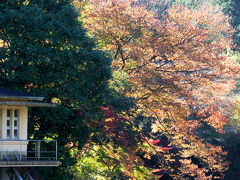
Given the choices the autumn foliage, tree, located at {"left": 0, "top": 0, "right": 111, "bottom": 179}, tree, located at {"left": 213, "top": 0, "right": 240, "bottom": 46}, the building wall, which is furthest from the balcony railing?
tree, located at {"left": 213, "top": 0, "right": 240, "bottom": 46}

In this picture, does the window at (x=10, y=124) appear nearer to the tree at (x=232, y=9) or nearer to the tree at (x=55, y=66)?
the tree at (x=55, y=66)

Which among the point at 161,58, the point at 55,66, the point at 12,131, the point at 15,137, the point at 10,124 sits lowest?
the point at 15,137

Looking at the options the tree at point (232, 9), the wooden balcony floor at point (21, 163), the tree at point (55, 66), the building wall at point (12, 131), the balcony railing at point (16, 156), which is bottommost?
the wooden balcony floor at point (21, 163)

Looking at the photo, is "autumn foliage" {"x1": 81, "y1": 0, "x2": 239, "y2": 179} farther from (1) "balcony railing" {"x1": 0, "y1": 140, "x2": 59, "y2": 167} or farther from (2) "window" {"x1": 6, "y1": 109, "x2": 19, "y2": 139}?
(1) "balcony railing" {"x1": 0, "y1": 140, "x2": 59, "y2": 167}

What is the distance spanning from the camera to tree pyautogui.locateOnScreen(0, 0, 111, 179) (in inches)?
904

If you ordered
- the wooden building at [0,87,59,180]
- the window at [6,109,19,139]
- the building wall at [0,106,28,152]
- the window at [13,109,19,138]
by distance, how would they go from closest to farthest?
the wooden building at [0,87,59,180] → the building wall at [0,106,28,152] → the window at [6,109,19,139] → the window at [13,109,19,138]

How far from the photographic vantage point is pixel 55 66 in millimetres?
23609

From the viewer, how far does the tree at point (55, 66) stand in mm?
22953

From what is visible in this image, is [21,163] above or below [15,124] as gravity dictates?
below

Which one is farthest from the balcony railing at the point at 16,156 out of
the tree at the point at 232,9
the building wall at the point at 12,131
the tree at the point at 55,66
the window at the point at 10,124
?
the tree at the point at 232,9

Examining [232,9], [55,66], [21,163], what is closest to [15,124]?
[21,163]

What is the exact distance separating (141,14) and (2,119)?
10.9 meters

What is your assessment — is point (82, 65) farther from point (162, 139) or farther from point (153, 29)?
point (162, 139)

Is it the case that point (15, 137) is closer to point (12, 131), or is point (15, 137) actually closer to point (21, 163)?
point (12, 131)
